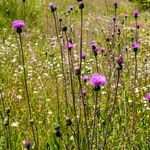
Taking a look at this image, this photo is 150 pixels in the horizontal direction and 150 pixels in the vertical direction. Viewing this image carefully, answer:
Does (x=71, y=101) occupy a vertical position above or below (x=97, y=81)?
below

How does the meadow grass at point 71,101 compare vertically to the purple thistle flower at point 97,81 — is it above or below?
below

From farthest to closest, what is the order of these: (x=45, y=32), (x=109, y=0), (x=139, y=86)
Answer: (x=109, y=0)
(x=45, y=32)
(x=139, y=86)

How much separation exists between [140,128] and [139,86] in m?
1.16

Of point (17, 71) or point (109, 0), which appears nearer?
point (17, 71)

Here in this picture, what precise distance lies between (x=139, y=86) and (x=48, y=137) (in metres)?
1.58

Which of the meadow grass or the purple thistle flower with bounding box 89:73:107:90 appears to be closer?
the purple thistle flower with bounding box 89:73:107:90

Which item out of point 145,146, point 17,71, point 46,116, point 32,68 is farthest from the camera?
point 32,68

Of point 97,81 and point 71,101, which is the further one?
point 71,101

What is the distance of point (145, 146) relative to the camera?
2607mm

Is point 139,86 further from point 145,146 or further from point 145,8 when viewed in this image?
point 145,8

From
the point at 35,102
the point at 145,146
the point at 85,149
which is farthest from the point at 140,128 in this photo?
the point at 35,102

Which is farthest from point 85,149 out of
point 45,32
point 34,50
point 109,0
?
point 109,0

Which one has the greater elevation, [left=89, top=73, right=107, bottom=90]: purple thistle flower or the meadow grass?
[left=89, top=73, right=107, bottom=90]: purple thistle flower

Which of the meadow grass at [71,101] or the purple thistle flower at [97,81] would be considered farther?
the meadow grass at [71,101]
